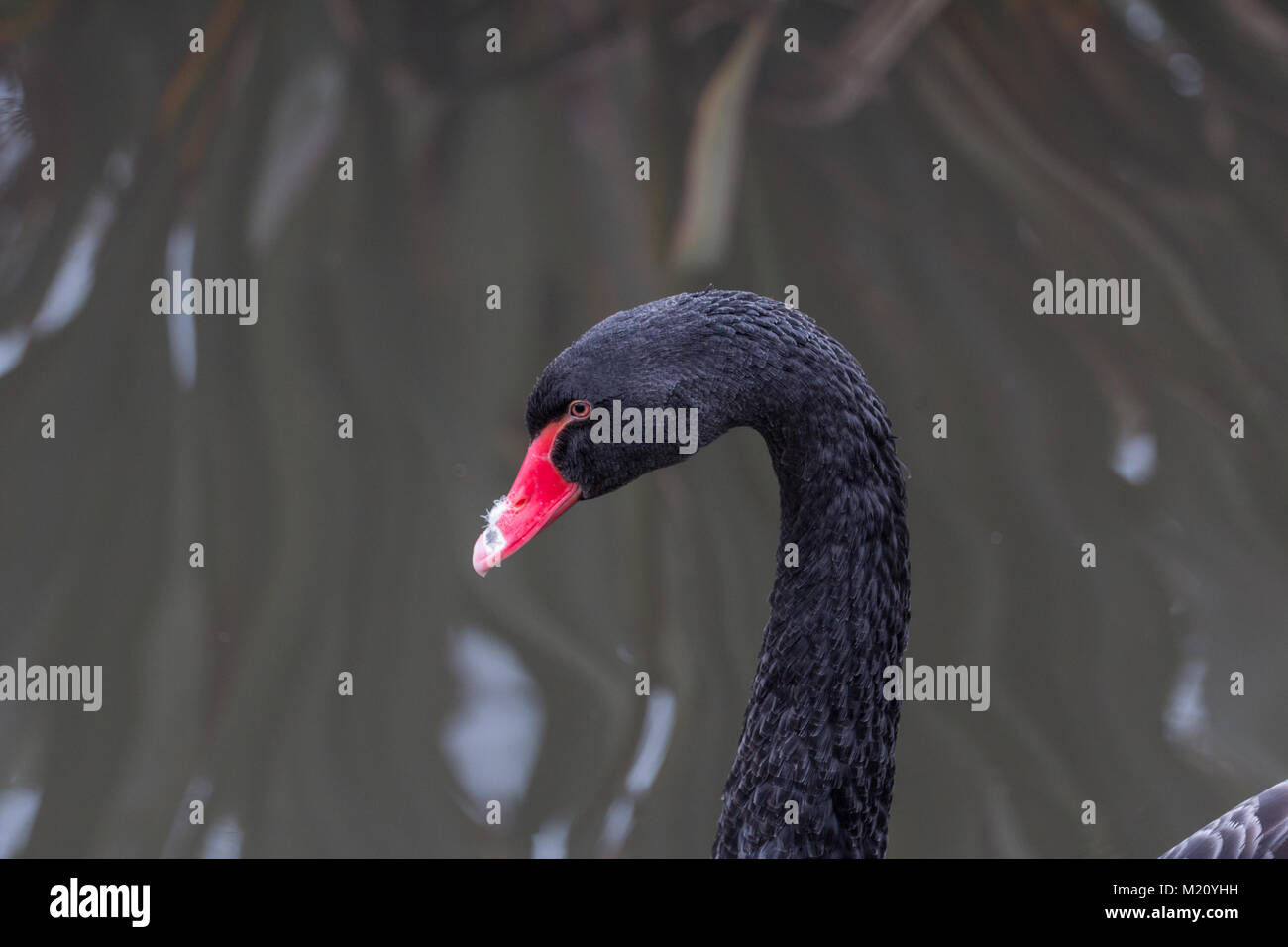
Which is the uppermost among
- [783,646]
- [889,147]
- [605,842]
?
[889,147]

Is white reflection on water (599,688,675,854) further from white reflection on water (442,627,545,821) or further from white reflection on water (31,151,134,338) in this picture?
white reflection on water (31,151,134,338)

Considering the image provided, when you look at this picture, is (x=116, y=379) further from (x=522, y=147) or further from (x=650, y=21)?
(x=650, y=21)

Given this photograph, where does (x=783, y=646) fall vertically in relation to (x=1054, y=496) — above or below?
below

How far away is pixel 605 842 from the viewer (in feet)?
5.61

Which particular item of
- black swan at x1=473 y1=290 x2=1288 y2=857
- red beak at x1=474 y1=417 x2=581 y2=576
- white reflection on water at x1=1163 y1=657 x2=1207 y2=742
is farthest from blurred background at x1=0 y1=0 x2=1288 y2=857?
red beak at x1=474 y1=417 x2=581 y2=576

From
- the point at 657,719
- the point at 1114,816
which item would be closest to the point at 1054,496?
the point at 1114,816

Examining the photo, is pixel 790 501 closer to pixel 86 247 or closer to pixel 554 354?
pixel 554 354

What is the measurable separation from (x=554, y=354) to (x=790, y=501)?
1147 mm

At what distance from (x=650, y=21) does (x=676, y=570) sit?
3.54ft

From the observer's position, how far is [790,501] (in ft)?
3.17

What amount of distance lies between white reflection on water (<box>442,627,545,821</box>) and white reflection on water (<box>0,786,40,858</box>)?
0.64m

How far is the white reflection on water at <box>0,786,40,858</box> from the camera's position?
1.66m

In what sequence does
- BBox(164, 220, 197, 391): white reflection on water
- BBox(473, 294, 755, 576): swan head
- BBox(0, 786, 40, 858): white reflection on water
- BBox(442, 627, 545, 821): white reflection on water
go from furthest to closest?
BBox(164, 220, 197, 391): white reflection on water < BBox(442, 627, 545, 821): white reflection on water < BBox(0, 786, 40, 858): white reflection on water < BBox(473, 294, 755, 576): swan head

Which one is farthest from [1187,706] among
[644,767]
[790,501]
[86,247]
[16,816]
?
[86,247]
